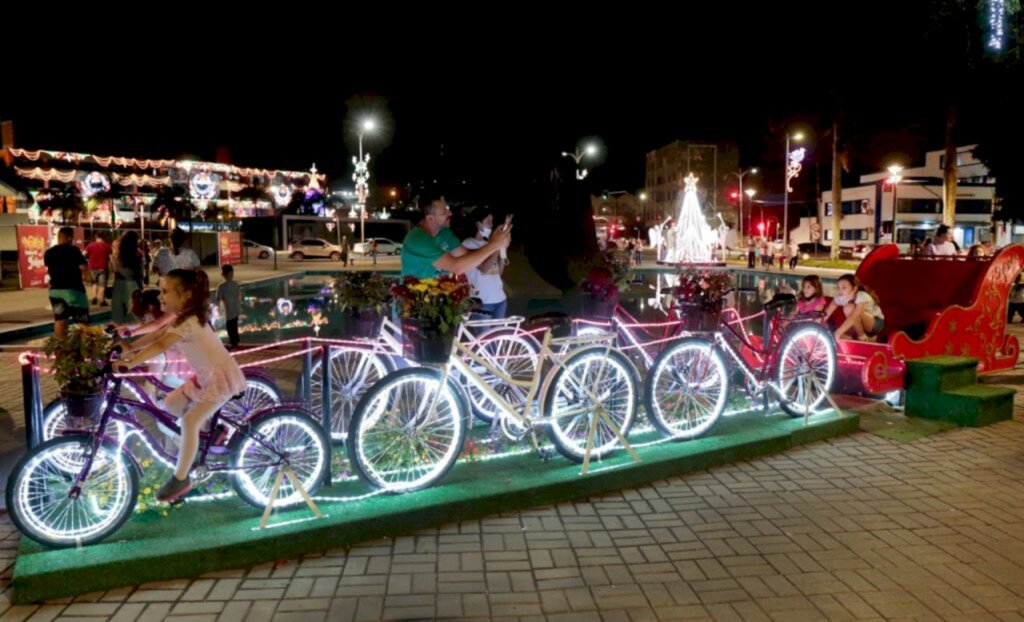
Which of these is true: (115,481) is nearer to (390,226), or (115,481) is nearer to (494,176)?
(494,176)

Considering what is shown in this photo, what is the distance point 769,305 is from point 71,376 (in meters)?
5.45

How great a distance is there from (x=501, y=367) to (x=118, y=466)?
2.82 m

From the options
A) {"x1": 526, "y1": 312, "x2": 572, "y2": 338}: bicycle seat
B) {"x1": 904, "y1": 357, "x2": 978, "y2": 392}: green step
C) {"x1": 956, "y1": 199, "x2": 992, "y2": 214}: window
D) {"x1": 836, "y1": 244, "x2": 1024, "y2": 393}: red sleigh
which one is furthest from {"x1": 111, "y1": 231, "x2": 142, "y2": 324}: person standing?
{"x1": 956, "y1": 199, "x2": 992, "y2": 214}: window

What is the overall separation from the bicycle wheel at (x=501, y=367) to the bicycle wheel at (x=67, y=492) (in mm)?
2250

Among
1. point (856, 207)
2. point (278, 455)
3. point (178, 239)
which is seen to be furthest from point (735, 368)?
point (856, 207)

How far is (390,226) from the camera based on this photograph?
191 ft

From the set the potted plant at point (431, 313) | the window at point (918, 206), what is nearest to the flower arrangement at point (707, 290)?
the potted plant at point (431, 313)

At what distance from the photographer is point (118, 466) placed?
14.3 ft

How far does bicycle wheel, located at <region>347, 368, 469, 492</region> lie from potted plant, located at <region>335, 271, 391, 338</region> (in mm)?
1301

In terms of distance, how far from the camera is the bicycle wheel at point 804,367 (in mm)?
7020

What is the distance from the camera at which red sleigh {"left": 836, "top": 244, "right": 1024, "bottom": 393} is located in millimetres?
8172

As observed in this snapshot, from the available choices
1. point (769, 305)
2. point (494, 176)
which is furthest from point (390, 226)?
point (769, 305)

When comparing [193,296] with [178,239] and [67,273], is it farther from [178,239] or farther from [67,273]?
[67,273]

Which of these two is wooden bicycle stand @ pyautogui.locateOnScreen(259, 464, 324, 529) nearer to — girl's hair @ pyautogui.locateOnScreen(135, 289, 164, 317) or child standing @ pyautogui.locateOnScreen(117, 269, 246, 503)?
child standing @ pyautogui.locateOnScreen(117, 269, 246, 503)
